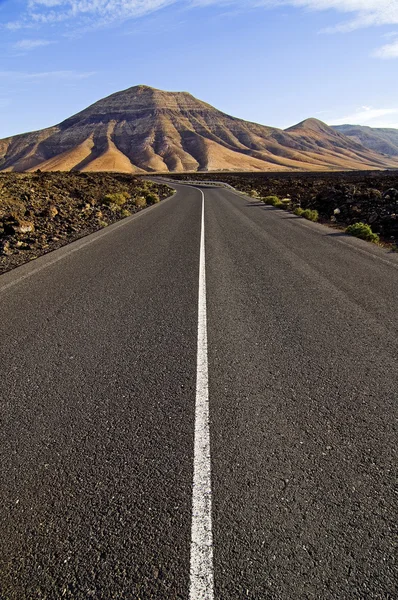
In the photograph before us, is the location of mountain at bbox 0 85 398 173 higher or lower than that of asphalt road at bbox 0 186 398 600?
higher

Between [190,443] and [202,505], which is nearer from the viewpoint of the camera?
[202,505]

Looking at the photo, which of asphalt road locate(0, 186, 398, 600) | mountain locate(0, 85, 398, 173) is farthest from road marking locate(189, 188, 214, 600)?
mountain locate(0, 85, 398, 173)

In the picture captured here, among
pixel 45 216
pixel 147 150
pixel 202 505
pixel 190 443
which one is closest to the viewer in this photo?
pixel 202 505

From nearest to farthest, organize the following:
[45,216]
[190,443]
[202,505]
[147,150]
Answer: [202,505], [190,443], [45,216], [147,150]

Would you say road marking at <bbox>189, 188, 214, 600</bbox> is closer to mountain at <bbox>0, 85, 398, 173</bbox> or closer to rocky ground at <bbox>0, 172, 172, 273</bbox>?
rocky ground at <bbox>0, 172, 172, 273</bbox>

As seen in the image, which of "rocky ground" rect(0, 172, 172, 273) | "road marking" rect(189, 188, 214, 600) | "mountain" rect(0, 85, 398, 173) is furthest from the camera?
"mountain" rect(0, 85, 398, 173)

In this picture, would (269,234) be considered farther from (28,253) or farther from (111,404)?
(111,404)

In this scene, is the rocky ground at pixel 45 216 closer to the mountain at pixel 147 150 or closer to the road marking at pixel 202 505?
the road marking at pixel 202 505

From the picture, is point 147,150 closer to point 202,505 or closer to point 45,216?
point 45,216

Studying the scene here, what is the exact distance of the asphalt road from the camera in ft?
A: 6.46

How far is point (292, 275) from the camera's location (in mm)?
7770

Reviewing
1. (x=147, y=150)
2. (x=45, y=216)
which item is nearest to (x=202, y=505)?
(x=45, y=216)

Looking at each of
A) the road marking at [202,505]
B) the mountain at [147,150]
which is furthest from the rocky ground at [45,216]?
the mountain at [147,150]

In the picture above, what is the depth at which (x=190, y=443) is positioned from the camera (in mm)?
2889
